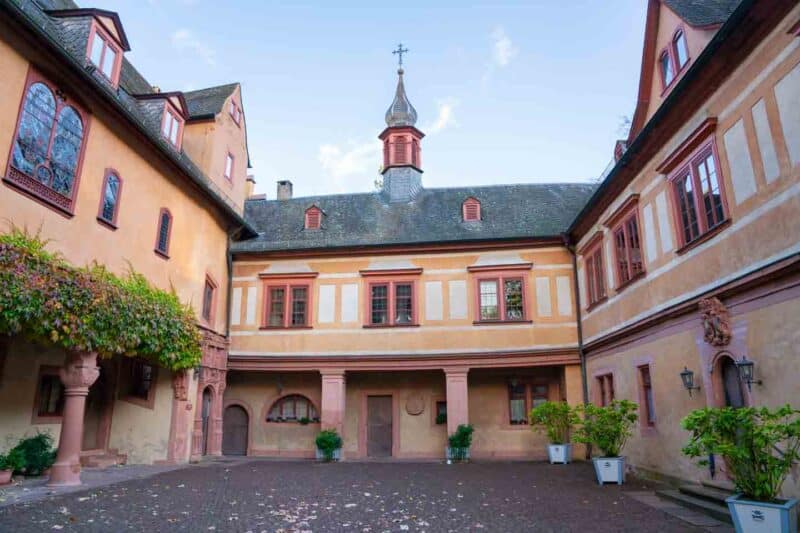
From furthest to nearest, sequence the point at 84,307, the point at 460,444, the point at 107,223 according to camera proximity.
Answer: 1. the point at 460,444
2. the point at 107,223
3. the point at 84,307

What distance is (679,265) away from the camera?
11039 millimetres

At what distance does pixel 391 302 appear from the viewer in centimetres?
1911

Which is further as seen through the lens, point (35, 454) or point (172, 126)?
point (172, 126)

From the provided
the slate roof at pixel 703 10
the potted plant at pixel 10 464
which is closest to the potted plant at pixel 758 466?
the slate roof at pixel 703 10

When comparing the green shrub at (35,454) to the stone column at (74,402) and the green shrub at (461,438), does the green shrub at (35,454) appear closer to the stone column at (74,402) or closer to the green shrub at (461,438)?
the stone column at (74,402)

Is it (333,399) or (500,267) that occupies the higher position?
(500,267)

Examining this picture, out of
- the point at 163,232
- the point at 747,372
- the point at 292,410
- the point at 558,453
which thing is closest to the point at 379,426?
the point at 292,410

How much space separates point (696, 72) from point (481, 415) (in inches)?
513

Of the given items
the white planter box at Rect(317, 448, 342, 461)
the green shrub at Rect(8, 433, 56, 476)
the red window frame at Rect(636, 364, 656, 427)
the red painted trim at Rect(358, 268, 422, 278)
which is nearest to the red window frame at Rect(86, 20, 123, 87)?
the green shrub at Rect(8, 433, 56, 476)

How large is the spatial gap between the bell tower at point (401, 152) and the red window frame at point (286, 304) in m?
5.34

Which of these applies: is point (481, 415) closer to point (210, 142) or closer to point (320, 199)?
point (320, 199)

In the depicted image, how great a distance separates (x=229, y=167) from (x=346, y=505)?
46.5ft

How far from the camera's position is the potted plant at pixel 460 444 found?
57.2 ft

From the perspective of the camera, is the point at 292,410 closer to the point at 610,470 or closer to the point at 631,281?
the point at 610,470
